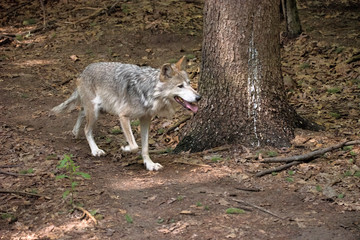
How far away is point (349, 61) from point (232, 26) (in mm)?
5095

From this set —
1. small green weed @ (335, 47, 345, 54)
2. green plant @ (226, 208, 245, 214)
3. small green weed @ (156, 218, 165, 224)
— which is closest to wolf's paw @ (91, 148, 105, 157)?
small green weed @ (156, 218, 165, 224)

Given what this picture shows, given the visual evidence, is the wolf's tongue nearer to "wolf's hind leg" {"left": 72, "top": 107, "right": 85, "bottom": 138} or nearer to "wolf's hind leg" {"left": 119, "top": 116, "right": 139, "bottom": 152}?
"wolf's hind leg" {"left": 119, "top": 116, "right": 139, "bottom": 152}

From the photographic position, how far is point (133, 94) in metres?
7.71

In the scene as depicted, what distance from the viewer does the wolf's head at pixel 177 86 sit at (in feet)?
23.5

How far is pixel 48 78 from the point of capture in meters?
12.0

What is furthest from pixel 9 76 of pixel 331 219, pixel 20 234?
pixel 331 219

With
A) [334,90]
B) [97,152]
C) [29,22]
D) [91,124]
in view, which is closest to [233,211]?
[97,152]

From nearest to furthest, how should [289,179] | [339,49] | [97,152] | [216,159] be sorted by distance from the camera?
[289,179] → [216,159] → [97,152] → [339,49]

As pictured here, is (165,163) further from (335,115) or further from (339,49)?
(339,49)

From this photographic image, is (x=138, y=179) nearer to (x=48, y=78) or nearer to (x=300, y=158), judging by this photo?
(x=300, y=158)

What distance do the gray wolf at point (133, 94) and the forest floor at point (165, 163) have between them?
520 millimetres

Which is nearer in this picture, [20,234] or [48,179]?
[20,234]

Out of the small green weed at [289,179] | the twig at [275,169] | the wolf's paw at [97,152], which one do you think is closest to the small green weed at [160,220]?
the twig at [275,169]

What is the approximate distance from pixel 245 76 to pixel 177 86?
3.80ft
